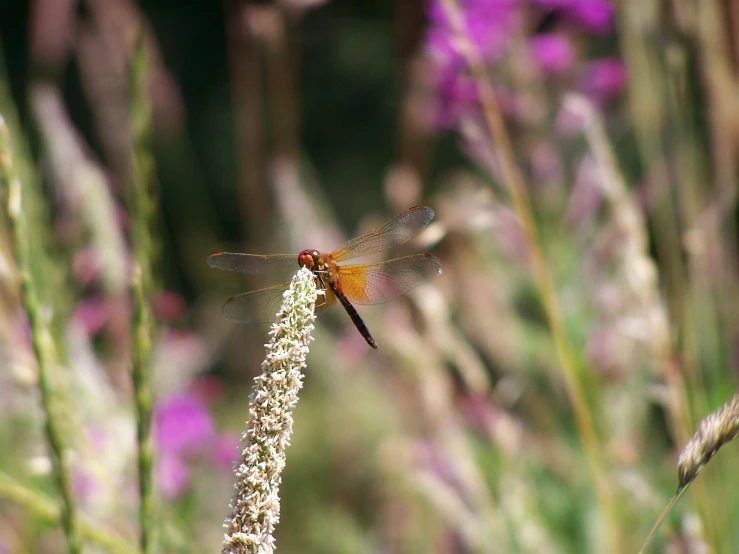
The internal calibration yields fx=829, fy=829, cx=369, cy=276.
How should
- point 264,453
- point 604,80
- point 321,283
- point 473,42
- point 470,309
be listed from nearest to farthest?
point 264,453 → point 321,283 → point 473,42 → point 604,80 → point 470,309

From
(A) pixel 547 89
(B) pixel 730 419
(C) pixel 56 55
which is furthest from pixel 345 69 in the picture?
(B) pixel 730 419

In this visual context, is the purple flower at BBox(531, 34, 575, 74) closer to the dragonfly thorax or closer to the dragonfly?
the dragonfly

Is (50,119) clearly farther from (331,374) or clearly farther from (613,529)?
(613,529)

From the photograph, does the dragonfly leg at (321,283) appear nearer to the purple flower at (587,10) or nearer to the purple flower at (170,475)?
the purple flower at (170,475)

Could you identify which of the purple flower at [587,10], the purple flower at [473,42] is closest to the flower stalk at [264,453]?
the purple flower at [473,42]

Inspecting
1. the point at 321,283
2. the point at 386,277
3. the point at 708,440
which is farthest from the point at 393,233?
the point at 708,440

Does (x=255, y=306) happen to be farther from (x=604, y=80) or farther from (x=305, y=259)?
(x=604, y=80)

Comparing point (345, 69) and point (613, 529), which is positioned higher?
point (345, 69)
